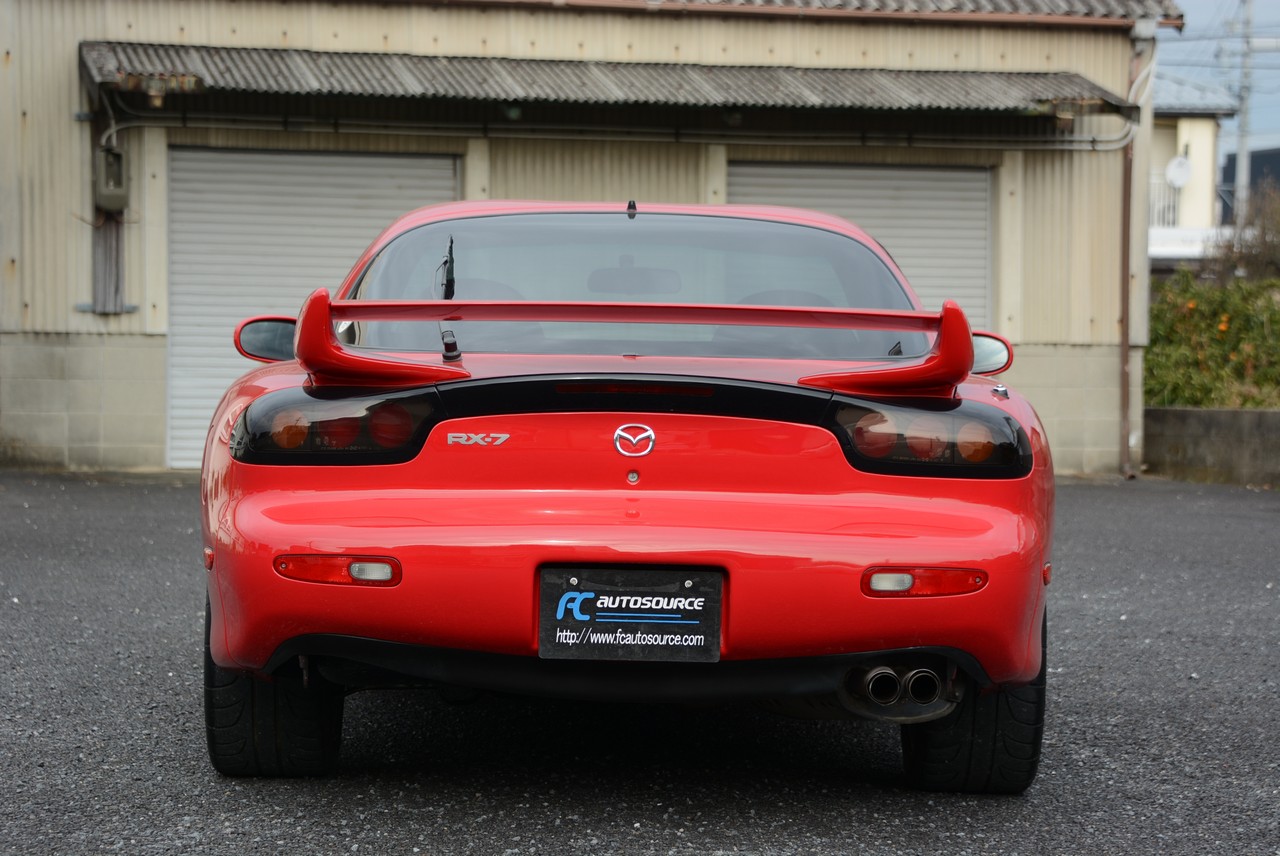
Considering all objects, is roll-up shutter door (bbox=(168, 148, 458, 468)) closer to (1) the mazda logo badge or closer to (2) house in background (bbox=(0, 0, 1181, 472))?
(2) house in background (bbox=(0, 0, 1181, 472))

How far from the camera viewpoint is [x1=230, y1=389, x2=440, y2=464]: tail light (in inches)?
119

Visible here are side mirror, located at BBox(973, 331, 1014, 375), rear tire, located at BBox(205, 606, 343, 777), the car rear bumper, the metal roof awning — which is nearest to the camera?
the car rear bumper

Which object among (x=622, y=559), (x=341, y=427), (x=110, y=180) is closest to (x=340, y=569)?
(x=341, y=427)

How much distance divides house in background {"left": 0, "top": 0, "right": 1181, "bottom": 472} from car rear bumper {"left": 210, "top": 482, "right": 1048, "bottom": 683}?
395 inches

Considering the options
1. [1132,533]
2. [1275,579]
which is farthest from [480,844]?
[1132,533]

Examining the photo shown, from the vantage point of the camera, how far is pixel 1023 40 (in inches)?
567

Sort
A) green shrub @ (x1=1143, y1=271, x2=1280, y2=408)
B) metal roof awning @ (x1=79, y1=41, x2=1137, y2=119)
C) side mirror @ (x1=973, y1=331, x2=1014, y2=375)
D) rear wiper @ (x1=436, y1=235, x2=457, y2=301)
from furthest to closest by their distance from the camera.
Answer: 1. green shrub @ (x1=1143, y1=271, x2=1280, y2=408)
2. metal roof awning @ (x1=79, y1=41, x2=1137, y2=119)
3. side mirror @ (x1=973, y1=331, x2=1014, y2=375)
4. rear wiper @ (x1=436, y1=235, x2=457, y2=301)

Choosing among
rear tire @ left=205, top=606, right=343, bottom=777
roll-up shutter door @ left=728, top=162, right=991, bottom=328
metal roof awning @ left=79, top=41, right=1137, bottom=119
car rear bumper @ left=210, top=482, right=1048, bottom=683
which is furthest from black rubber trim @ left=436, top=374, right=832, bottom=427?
roll-up shutter door @ left=728, top=162, right=991, bottom=328

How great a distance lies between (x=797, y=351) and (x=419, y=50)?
1097cm

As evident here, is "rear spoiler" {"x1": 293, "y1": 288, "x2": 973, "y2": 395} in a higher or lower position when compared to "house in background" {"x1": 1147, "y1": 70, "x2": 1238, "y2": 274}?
lower

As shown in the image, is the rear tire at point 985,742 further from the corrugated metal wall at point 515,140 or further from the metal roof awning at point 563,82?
the corrugated metal wall at point 515,140

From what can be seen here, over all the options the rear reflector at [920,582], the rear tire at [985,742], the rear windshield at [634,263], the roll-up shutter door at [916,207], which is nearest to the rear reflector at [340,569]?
the rear reflector at [920,582]

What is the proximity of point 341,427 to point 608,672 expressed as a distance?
0.70m

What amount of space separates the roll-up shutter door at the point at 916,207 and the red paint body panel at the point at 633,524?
1138 centimetres
